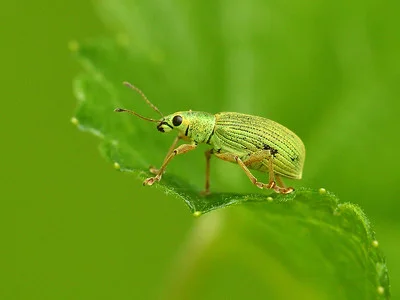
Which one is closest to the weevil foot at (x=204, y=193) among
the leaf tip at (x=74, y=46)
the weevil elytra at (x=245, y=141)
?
the weevil elytra at (x=245, y=141)

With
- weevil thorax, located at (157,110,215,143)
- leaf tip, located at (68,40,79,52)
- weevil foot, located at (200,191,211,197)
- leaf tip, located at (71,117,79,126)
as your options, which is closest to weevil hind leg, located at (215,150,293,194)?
weevil thorax, located at (157,110,215,143)

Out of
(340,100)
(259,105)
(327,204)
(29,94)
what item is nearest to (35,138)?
(29,94)

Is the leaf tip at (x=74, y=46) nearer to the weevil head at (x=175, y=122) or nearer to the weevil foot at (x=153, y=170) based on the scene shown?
the weevil head at (x=175, y=122)

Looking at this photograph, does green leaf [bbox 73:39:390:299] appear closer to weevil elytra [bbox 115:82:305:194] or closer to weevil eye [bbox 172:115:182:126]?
weevil elytra [bbox 115:82:305:194]

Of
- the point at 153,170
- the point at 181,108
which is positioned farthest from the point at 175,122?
the point at 181,108

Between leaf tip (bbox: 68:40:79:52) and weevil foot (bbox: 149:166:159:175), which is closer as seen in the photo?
weevil foot (bbox: 149:166:159:175)

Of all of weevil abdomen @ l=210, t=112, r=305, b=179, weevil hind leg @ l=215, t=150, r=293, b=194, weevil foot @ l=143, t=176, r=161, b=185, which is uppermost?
weevil abdomen @ l=210, t=112, r=305, b=179

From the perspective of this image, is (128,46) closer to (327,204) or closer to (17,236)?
(17,236)
